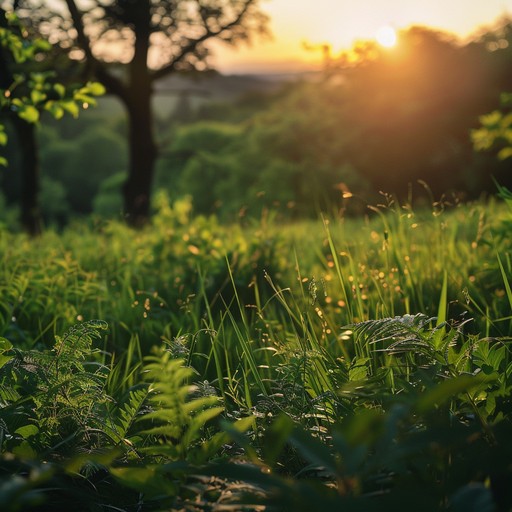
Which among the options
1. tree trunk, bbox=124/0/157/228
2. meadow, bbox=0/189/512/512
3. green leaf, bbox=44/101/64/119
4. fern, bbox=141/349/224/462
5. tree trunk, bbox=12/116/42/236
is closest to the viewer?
meadow, bbox=0/189/512/512

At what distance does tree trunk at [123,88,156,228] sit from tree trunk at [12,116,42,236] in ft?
9.06

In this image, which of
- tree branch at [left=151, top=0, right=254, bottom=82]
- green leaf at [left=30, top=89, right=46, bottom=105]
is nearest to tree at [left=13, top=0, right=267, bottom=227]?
tree branch at [left=151, top=0, right=254, bottom=82]

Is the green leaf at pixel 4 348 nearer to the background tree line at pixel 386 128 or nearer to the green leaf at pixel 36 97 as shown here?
the green leaf at pixel 36 97

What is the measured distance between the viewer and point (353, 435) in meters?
1.12

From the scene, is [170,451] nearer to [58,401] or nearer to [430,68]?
[58,401]

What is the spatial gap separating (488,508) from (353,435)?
29cm

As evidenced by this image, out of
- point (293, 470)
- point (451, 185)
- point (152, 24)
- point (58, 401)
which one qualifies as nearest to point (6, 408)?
point (58, 401)

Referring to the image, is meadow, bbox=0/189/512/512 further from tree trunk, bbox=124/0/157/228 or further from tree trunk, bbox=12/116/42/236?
tree trunk, bbox=124/0/157/228

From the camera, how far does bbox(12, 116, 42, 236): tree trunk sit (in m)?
14.8

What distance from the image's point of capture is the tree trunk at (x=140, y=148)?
1756cm

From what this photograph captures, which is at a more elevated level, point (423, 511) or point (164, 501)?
point (423, 511)

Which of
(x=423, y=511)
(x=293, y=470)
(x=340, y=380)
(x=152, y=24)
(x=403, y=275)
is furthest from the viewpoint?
(x=152, y=24)

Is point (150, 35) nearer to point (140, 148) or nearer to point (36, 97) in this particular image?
point (140, 148)

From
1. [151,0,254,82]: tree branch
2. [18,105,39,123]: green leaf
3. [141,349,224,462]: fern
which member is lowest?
[141,349,224,462]: fern
